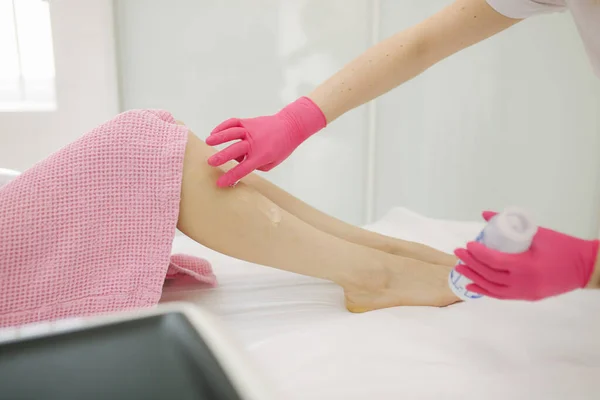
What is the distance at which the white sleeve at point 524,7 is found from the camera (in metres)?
0.73

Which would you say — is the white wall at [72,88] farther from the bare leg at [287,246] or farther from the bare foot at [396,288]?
the bare foot at [396,288]

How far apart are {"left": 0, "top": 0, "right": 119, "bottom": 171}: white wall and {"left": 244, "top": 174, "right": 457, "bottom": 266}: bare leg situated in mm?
717

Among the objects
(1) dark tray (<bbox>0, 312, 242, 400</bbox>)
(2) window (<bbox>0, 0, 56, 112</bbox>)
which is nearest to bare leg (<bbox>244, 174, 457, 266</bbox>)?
(1) dark tray (<bbox>0, 312, 242, 400</bbox>)

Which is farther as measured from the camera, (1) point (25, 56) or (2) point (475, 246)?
(1) point (25, 56)

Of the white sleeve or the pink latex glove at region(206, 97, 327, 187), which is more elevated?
the white sleeve

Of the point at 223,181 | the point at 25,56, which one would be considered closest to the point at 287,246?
the point at 223,181

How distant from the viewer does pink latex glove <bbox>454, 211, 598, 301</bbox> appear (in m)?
0.52

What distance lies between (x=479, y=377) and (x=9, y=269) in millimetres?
571

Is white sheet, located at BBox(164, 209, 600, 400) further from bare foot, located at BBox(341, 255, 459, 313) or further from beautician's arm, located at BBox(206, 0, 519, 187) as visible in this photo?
beautician's arm, located at BBox(206, 0, 519, 187)

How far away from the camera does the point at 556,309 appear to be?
75 cm

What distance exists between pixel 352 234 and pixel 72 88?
0.90 metres

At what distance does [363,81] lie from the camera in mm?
851

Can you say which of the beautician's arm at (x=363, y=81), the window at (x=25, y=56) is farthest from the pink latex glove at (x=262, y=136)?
the window at (x=25, y=56)

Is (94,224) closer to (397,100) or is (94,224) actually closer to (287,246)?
(287,246)
